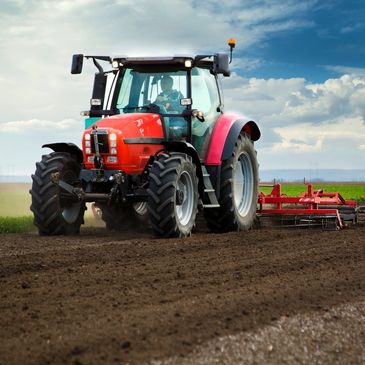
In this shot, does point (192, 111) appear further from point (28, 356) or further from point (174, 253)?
point (28, 356)

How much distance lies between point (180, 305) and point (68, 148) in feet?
19.2

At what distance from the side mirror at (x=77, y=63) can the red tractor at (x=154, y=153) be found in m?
0.01

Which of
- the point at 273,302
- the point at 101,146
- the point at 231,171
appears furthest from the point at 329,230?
the point at 273,302

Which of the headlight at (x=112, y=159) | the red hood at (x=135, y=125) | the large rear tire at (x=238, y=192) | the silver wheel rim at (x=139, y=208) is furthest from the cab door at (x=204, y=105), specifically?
the silver wheel rim at (x=139, y=208)

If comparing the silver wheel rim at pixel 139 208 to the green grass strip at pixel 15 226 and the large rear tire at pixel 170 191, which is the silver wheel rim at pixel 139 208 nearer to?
the large rear tire at pixel 170 191

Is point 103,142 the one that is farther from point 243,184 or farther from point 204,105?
point 243,184

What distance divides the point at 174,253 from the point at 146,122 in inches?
93.7

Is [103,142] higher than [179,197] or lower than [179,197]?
higher

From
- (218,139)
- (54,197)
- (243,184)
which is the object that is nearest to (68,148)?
(54,197)

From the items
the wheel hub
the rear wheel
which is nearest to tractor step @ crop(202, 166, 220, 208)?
the wheel hub

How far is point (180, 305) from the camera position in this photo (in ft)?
18.4

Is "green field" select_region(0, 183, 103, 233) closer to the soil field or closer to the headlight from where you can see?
the headlight

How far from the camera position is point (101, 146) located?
10242 millimetres

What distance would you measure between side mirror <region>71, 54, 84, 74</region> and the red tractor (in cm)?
1
